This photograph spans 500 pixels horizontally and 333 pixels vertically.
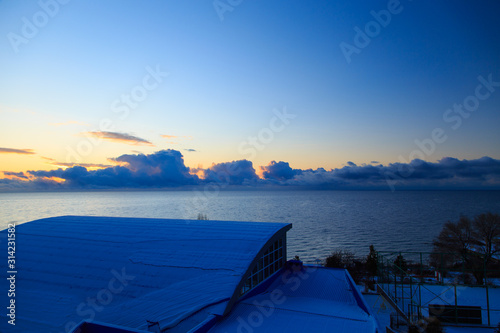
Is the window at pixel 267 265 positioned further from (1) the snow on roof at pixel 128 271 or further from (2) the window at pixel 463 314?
(2) the window at pixel 463 314

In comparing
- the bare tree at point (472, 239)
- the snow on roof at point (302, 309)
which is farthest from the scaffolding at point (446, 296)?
the snow on roof at point (302, 309)

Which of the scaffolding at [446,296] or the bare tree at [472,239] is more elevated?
the bare tree at [472,239]

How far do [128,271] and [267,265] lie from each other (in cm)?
758

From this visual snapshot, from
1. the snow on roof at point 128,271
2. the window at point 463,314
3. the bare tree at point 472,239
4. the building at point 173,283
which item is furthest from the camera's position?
the bare tree at point 472,239

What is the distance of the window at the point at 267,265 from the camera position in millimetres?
14820

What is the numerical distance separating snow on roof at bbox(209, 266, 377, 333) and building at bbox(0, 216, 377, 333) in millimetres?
44

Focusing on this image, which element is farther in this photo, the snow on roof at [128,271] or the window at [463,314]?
the window at [463,314]

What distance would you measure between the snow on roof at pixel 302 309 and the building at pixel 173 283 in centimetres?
4

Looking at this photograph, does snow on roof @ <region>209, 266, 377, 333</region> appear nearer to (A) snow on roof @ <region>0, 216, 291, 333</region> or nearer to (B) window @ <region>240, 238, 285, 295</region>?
(B) window @ <region>240, 238, 285, 295</region>

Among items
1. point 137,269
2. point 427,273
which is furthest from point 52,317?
point 427,273

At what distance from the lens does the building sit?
1114 centimetres

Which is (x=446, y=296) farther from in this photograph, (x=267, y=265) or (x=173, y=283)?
(x=173, y=283)

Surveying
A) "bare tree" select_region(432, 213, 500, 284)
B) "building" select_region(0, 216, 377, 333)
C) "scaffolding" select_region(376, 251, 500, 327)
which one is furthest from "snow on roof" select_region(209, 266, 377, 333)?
"bare tree" select_region(432, 213, 500, 284)

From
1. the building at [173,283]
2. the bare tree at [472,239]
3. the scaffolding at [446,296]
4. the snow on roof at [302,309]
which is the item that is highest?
the building at [173,283]
